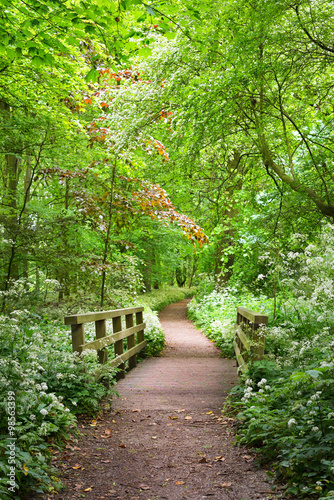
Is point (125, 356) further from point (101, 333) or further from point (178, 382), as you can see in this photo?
point (101, 333)

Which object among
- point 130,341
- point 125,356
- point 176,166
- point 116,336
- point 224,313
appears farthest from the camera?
point 224,313

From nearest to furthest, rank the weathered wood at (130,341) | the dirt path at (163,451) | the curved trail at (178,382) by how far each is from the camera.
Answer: the dirt path at (163,451) < the curved trail at (178,382) < the weathered wood at (130,341)

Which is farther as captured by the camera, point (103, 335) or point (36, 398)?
point (103, 335)

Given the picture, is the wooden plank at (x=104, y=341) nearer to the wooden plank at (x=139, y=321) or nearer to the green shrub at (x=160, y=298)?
the wooden plank at (x=139, y=321)

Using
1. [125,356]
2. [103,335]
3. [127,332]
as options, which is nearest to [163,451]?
[103,335]

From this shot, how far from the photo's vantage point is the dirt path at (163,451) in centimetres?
307

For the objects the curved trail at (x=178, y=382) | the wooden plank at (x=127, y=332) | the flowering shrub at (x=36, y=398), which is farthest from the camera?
the wooden plank at (x=127, y=332)

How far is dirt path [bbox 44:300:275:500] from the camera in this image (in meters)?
3.07

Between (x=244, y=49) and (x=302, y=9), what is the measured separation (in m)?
1.64

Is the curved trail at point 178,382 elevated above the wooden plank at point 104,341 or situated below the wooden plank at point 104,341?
below

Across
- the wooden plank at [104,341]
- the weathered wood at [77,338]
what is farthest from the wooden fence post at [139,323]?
the weathered wood at [77,338]

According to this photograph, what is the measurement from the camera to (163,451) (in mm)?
3881

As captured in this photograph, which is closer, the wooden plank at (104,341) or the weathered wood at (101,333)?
the wooden plank at (104,341)

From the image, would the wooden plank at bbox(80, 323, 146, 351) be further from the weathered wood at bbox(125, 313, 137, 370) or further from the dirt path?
the dirt path
